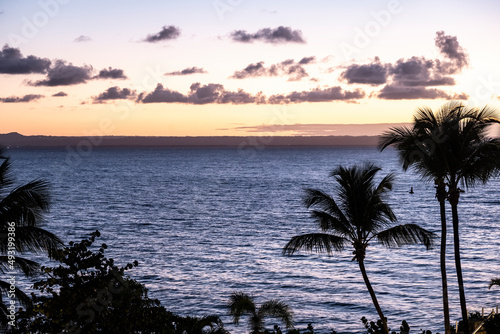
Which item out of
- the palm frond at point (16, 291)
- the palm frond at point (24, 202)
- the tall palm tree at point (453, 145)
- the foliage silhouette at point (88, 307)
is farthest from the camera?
the tall palm tree at point (453, 145)

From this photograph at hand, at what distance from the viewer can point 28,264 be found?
1881cm

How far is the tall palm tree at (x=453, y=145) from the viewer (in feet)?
75.8

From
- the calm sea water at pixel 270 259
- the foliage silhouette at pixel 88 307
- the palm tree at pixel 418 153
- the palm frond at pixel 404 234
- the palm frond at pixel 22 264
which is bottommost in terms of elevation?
the calm sea water at pixel 270 259

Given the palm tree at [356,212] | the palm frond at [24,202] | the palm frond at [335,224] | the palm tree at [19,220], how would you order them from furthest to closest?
the palm frond at [335,224] < the palm tree at [356,212] < the palm frond at [24,202] < the palm tree at [19,220]

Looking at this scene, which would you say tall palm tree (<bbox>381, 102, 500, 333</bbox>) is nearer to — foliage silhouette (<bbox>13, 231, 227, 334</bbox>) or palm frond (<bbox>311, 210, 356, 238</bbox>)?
palm frond (<bbox>311, 210, 356, 238</bbox>)

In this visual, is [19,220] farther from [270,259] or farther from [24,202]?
[270,259]

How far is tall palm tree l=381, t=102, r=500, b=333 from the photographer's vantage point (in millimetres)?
23109

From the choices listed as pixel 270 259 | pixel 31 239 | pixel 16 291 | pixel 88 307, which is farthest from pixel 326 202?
pixel 270 259

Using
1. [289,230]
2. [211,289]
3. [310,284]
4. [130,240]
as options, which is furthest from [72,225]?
[310,284]

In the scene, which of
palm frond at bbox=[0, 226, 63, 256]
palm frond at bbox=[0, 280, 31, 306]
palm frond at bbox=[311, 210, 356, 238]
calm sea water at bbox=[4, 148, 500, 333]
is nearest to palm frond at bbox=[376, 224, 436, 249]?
palm frond at bbox=[311, 210, 356, 238]

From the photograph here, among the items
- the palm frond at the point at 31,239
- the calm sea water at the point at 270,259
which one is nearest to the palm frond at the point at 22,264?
the palm frond at the point at 31,239

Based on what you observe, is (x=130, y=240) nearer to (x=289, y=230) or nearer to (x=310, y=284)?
(x=289, y=230)

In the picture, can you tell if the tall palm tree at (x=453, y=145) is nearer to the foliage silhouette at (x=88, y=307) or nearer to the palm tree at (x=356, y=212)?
the palm tree at (x=356, y=212)

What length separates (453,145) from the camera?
23406 millimetres
